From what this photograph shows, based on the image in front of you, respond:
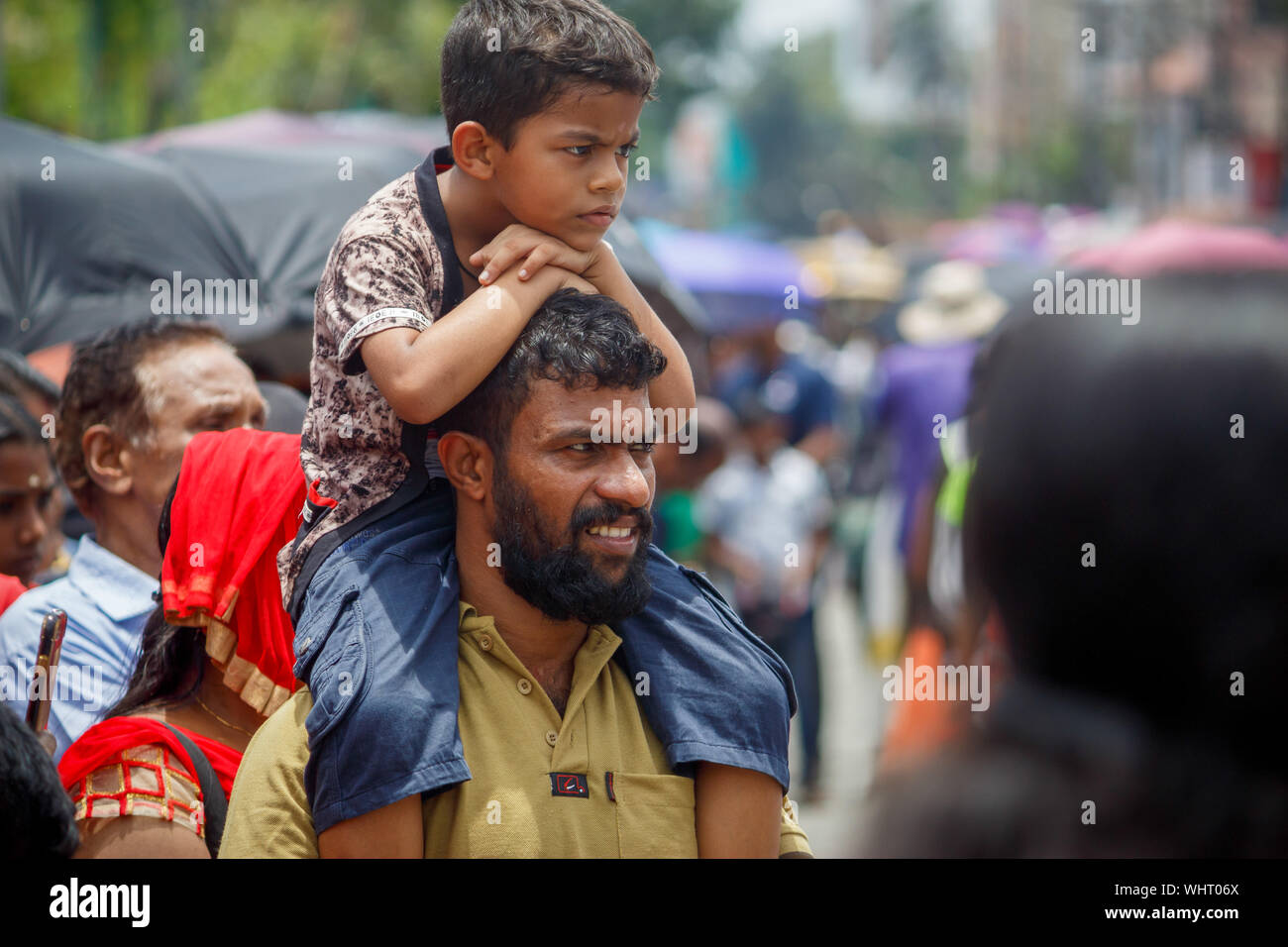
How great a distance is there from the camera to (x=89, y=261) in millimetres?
5230

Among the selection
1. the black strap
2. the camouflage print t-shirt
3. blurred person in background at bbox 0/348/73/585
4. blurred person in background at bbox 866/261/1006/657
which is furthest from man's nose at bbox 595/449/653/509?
blurred person in background at bbox 866/261/1006/657

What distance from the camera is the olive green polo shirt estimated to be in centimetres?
250

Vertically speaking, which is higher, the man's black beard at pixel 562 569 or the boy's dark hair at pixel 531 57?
the boy's dark hair at pixel 531 57

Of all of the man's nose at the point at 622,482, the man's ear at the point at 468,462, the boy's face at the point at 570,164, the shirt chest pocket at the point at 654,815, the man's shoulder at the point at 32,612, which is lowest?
the shirt chest pocket at the point at 654,815

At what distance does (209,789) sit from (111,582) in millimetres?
893

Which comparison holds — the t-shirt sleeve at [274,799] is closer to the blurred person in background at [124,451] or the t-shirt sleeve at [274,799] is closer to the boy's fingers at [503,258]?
the boy's fingers at [503,258]

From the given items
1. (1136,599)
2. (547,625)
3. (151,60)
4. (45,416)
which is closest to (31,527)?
(45,416)

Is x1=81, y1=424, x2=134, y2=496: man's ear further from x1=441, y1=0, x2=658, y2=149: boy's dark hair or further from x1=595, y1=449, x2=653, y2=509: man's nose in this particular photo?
x1=595, y1=449, x2=653, y2=509: man's nose

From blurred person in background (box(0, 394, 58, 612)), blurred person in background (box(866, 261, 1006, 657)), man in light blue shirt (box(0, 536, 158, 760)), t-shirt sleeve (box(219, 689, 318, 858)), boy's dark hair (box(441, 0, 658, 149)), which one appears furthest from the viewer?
blurred person in background (box(866, 261, 1006, 657))

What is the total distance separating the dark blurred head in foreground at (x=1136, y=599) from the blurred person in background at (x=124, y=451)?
2504 millimetres

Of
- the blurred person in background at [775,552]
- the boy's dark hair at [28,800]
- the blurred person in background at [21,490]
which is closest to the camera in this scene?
the boy's dark hair at [28,800]

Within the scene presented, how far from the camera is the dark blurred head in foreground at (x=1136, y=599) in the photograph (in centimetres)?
144

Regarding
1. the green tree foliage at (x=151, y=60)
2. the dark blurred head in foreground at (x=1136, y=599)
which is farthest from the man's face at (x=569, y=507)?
the green tree foliage at (x=151, y=60)

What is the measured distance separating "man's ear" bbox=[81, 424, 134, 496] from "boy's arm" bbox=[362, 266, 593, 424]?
1.33m
